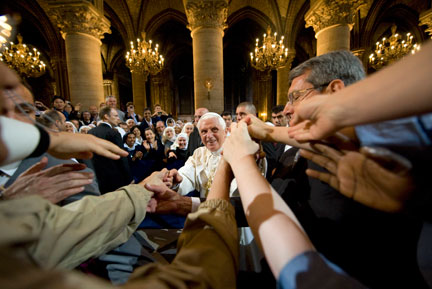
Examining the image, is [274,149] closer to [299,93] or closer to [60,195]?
[299,93]

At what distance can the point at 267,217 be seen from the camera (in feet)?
2.22

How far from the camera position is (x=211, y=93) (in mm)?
7156

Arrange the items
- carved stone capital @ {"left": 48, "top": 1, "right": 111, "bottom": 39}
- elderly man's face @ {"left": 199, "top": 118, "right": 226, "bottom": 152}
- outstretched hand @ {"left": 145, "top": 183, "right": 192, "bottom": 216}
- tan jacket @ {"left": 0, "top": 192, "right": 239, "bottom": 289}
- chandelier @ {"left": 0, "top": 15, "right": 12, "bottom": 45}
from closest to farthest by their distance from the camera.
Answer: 1. tan jacket @ {"left": 0, "top": 192, "right": 239, "bottom": 289}
2. chandelier @ {"left": 0, "top": 15, "right": 12, "bottom": 45}
3. outstretched hand @ {"left": 145, "top": 183, "right": 192, "bottom": 216}
4. elderly man's face @ {"left": 199, "top": 118, "right": 226, "bottom": 152}
5. carved stone capital @ {"left": 48, "top": 1, "right": 111, "bottom": 39}

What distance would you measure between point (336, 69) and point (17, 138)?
1732 millimetres

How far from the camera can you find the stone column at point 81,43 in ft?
19.9

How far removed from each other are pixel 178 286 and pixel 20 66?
13452mm

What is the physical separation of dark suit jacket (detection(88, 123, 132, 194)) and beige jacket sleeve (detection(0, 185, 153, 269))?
101 inches

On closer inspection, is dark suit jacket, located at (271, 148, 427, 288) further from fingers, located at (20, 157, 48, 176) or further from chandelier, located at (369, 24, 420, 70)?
chandelier, located at (369, 24, 420, 70)

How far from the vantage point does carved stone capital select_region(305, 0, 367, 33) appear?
612cm

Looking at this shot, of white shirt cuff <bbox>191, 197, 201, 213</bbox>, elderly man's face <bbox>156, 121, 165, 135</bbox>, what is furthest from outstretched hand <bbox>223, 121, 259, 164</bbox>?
elderly man's face <bbox>156, 121, 165, 135</bbox>

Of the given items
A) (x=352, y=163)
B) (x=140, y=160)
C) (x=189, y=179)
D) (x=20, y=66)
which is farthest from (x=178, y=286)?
(x=20, y=66)

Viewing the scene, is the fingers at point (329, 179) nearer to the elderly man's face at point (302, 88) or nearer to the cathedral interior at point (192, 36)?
the elderly man's face at point (302, 88)

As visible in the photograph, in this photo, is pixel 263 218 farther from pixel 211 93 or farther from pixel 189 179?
pixel 211 93

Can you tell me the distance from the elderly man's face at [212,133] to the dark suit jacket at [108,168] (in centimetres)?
187
